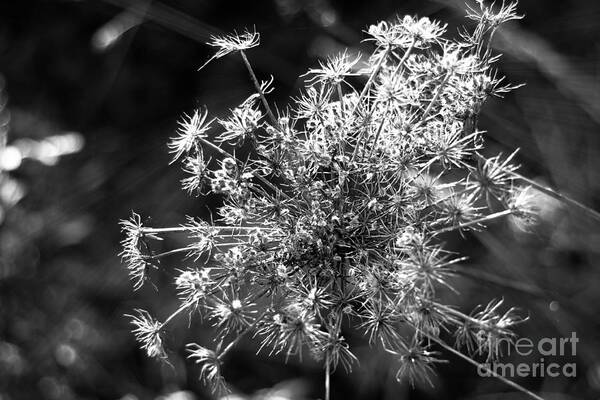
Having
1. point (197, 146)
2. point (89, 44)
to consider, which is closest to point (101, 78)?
point (89, 44)

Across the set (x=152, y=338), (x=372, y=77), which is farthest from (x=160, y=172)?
(x=372, y=77)

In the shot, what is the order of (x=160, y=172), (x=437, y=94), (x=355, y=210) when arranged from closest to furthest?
(x=437, y=94), (x=355, y=210), (x=160, y=172)

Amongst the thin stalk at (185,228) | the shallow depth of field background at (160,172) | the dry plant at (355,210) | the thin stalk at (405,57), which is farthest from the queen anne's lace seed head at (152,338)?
the shallow depth of field background at (160,172)

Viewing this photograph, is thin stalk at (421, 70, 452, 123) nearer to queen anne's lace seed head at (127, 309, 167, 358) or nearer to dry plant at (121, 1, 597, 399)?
dry plant at (121, 1, 597, 399)

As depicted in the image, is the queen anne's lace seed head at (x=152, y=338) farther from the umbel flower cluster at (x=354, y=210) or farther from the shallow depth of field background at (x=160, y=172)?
the shallow depth of field background at (x=160, y=172)

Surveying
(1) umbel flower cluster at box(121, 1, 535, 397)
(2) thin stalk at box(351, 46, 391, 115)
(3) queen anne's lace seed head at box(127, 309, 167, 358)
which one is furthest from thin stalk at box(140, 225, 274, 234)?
(2) thin stalk at box(351, 46, 391, 115)

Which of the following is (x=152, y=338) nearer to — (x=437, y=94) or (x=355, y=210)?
(x=355, y=210)

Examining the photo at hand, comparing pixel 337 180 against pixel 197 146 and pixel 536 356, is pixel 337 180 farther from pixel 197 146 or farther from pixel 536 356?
pixel 536 356

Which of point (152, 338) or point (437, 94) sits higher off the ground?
point (437, 94)

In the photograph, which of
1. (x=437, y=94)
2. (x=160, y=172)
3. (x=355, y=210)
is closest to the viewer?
(x=437, y=94)
